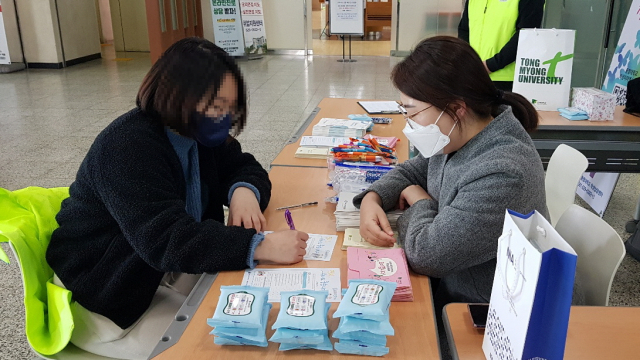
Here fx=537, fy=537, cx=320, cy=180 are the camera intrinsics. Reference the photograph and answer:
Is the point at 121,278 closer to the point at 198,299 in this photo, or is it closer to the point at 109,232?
the point at 109,232

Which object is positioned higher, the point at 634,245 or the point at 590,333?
the point at 590,333

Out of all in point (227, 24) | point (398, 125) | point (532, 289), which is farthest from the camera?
point (227, 24)

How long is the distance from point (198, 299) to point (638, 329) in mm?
965

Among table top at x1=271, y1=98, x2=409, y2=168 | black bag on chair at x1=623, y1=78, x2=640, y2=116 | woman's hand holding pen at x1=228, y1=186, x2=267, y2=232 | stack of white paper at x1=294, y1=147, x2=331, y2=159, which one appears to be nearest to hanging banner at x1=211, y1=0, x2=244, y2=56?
table top at x1=271, y1=98, x2=409, y2=168

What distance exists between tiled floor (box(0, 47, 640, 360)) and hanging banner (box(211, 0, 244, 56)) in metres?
0.58

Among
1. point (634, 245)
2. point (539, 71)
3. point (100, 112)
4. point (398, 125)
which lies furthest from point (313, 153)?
point (100, 112)

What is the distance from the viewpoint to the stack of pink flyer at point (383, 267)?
4.17 ft

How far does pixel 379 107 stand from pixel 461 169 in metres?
1.78

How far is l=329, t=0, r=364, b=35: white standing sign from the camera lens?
9547mm

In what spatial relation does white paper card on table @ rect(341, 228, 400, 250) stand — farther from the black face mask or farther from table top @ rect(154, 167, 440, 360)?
the black face mask

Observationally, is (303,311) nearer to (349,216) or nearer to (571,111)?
(349,216)

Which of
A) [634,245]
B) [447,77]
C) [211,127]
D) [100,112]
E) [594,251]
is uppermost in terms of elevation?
[447,77]

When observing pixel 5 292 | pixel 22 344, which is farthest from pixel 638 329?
pixel 5 292

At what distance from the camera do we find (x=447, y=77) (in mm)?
1354
